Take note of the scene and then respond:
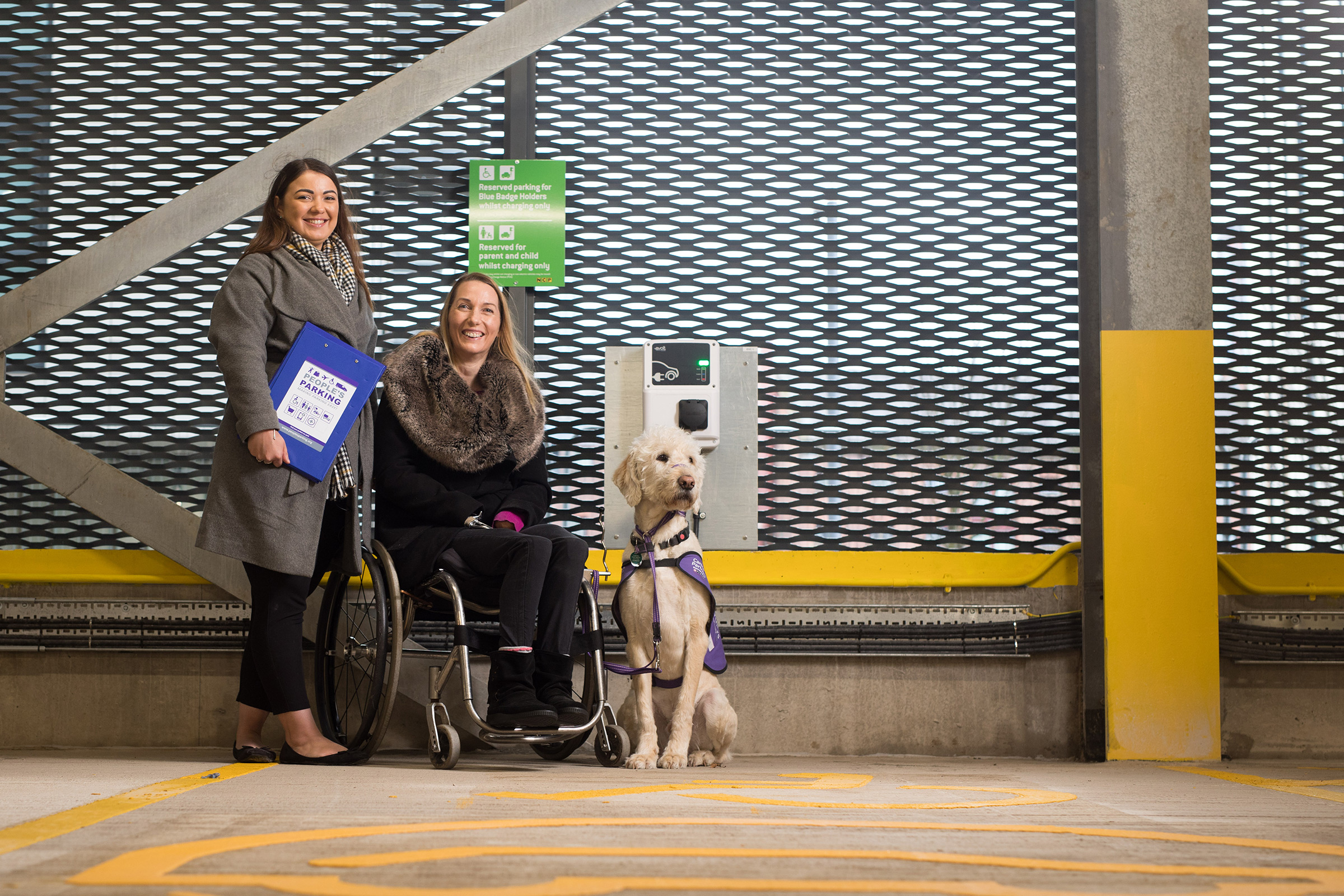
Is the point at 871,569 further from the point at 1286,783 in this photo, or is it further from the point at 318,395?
the point at 318,395

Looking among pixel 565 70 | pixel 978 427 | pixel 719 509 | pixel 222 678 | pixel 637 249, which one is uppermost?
pixel 565 70

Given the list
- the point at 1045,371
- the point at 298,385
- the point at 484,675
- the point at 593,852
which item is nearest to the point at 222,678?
the point at 484,675

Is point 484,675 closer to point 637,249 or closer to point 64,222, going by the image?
point 637,249

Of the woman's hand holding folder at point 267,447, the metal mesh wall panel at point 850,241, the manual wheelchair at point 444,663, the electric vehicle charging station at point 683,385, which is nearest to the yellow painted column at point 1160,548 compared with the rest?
the metal mesh wall panel at point 850,241

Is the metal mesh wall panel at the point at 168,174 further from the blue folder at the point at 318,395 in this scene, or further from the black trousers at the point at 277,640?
the black trousers at the point at 277,640

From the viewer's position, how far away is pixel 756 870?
1.45m

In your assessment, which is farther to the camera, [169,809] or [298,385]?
[298,385]

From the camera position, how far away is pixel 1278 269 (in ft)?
13.3

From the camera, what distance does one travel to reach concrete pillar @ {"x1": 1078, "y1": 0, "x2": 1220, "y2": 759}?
3.58m

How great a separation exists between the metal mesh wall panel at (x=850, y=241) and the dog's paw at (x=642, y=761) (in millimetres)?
1173

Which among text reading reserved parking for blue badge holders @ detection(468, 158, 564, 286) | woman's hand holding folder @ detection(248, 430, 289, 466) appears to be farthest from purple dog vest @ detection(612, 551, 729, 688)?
text reading reserved parking for blue badge holders @ detection(468, 158, 564, 286)

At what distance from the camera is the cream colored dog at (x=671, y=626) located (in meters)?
3.14

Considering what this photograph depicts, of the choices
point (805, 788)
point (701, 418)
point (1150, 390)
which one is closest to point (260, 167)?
point (701, 418)

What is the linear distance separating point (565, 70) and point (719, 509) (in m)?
1.83
